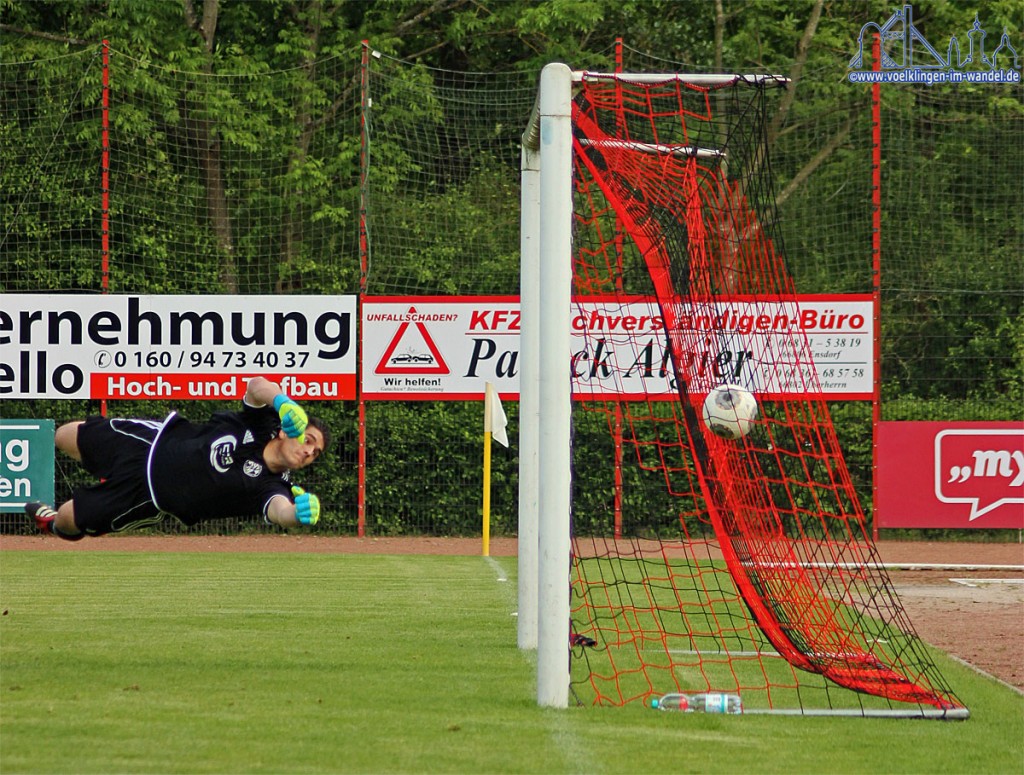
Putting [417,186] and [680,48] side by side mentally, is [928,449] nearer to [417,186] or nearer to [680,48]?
[417,186]

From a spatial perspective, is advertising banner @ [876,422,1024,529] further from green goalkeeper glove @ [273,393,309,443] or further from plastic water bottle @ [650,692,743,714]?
green goalkeeper glove @ [273,393,309,443]

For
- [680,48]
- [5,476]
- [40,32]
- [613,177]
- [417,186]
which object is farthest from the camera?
[680,48]

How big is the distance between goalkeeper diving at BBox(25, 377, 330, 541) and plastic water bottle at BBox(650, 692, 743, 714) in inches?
84.0

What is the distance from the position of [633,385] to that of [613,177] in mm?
8871

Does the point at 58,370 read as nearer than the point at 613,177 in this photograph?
No

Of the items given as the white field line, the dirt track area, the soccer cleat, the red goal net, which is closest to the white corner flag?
the dirt track area

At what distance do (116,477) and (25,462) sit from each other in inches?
390

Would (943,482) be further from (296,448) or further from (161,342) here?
(296,448)

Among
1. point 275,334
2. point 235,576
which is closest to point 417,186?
point 275,334

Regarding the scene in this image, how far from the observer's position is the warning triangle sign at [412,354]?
1744cm

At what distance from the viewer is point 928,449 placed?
56.6 ft

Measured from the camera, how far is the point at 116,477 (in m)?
7.75

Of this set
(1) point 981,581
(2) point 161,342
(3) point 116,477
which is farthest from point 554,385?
(2) point 161,342

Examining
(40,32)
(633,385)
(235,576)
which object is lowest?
(235,576)
